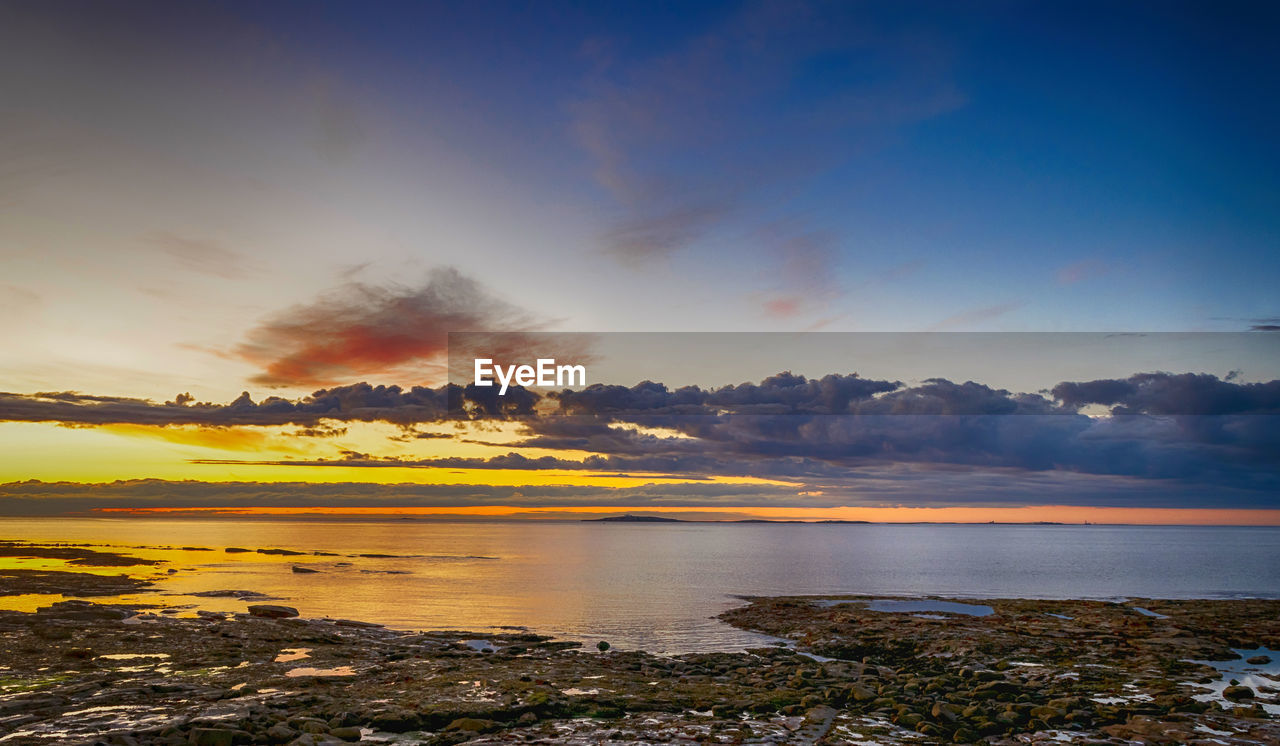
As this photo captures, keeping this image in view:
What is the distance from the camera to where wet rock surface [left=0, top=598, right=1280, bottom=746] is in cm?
2134

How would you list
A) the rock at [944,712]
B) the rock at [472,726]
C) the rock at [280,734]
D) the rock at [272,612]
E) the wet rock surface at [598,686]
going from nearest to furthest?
the rock at [280,734] → the wet rock surface at [598,686] → the rock at [472,726] → the rock at [944,712] → the rock at [272,612]

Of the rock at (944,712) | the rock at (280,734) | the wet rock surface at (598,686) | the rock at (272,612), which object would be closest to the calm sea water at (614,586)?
the rock at (272,612)

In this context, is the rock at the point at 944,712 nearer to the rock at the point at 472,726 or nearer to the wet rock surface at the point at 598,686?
the wet rock surface at the point at 598,686

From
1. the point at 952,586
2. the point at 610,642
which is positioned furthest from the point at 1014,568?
the point at 610,642

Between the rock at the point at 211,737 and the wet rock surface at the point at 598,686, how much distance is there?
2.1 inches

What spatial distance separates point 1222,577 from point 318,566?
12515 cm

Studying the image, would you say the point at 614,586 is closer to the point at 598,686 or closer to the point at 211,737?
the point at 598,686

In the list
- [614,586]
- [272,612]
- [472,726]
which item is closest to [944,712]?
[472,726]

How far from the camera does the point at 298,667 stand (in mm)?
30203

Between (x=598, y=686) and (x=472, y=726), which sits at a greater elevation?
(x=472, y=726)

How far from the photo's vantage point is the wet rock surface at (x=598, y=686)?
2134cm

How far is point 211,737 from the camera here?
19.0 metres

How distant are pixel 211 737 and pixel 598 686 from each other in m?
13.2

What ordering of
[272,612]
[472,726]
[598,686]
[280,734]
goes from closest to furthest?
[280,734] → [472,726] → [598,686] → [272,612]
